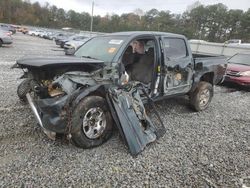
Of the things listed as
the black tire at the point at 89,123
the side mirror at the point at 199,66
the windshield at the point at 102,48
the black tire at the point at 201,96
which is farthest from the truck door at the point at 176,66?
the black tire at the point at 89,123

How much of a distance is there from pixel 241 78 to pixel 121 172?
6.66 meters

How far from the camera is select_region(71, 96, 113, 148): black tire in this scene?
3117mm

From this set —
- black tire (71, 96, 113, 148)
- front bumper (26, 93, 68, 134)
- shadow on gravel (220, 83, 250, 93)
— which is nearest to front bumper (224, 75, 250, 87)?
shadow on gravel (220, 83, 250, 93)

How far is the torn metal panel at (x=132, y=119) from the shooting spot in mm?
3326

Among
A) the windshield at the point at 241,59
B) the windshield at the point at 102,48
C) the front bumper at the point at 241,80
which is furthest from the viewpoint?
the windshield at the point at 241,59

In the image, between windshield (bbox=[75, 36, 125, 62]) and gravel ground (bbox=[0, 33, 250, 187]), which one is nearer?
gravel ground (bbox=[0, 33, 250, 187])

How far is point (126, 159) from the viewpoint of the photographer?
319 centimetres

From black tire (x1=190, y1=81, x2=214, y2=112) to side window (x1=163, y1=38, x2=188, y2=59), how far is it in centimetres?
90

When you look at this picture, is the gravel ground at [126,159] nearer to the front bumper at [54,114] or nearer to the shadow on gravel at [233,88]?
the front bumper at [54,114]

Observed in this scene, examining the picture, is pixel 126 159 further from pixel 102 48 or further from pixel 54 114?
pixel 102 48

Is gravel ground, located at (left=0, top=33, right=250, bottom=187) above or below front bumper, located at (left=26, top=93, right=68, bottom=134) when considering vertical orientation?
below

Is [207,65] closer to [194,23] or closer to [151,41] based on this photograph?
[151,41]

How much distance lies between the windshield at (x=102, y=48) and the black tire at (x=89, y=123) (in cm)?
89

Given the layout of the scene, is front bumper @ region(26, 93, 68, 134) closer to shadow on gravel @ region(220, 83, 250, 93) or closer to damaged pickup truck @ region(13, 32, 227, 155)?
damaged pickup truck @ region(13, 32, 227, 155)
